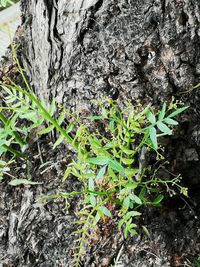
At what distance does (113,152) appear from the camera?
100cm

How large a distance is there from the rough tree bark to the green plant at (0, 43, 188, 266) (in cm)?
6

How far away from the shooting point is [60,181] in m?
1.27

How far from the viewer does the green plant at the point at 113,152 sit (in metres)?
0.98

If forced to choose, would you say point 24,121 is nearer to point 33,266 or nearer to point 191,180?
point 33,266

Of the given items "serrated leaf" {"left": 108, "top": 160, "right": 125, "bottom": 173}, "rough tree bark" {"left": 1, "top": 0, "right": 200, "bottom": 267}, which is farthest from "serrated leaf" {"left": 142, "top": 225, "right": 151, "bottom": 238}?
"serrated leaf" {"left": 108, "top": 160, "right": 125, "bottom": 173}

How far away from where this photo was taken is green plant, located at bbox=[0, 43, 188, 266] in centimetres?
98

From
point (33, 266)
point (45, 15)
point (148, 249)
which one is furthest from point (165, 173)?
point (45, 15)

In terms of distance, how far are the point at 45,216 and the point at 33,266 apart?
0.14 m

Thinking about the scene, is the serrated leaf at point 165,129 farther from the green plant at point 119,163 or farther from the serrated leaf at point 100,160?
the serrated leaf at point 100,160

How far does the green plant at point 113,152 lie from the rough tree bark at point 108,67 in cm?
6

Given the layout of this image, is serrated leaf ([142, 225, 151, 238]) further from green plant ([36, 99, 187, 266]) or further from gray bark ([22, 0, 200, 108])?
gray bark ([22, 0, 200, 108])

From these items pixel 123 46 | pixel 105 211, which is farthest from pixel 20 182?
pixel 123 46

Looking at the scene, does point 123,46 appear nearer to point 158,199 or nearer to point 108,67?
point 108,67

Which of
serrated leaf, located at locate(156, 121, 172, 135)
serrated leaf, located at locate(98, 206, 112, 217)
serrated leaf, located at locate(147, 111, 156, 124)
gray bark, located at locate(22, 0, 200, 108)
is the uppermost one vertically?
gray bark, located at locate(22, 0, 200, 108)
